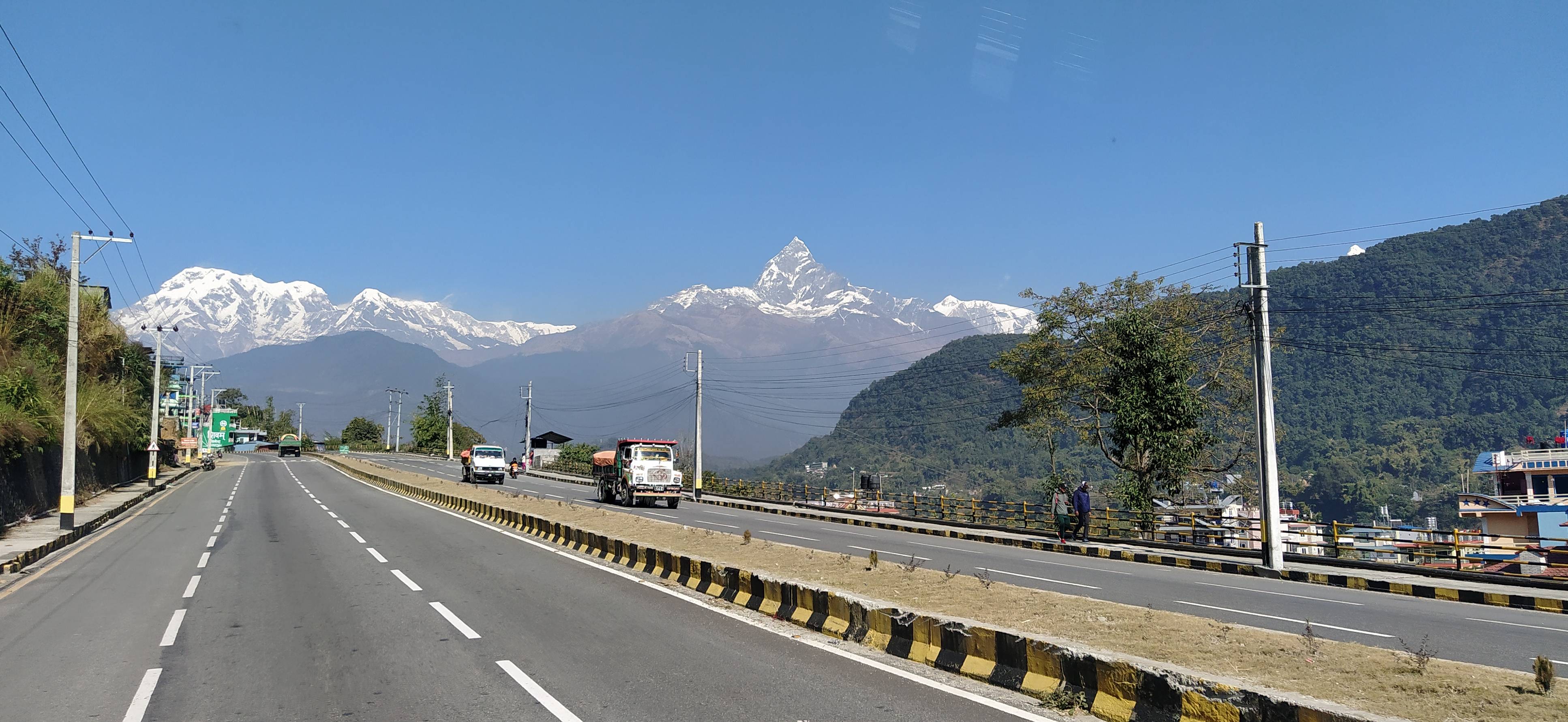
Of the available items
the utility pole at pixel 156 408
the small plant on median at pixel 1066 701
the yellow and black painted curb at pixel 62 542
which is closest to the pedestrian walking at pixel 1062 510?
the small plant on median at pixel 1066 701

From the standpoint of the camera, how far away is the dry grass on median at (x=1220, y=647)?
19.6 ft

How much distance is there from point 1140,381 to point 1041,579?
18.4 meters

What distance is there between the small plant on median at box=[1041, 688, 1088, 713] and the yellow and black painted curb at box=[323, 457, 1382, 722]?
31 millimetres

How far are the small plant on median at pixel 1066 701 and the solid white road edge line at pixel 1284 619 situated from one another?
5.22 metres

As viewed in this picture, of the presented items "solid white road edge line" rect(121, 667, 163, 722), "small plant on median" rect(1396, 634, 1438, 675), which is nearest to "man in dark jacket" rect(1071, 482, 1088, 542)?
"small plant on median" rect(1396, 634, 1438, 675)

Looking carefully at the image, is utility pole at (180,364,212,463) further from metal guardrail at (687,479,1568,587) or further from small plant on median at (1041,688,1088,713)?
small plant on median at (1041,688,1088,713)

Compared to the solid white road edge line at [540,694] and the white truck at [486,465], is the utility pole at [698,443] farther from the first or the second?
the solid white road edge line at [540,694]

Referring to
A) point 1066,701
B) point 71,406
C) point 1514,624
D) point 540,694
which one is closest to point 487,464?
point 71,406

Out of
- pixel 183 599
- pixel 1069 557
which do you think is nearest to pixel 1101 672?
pixel 183 599

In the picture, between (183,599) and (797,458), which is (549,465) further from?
(797,458)

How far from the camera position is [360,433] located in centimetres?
16025

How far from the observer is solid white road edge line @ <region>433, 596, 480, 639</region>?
10211mm

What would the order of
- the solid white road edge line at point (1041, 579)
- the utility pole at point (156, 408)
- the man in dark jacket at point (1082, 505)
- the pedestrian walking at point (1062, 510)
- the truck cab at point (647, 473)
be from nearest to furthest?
1. the solid white road edge line at point (1041, 579)
2. the pedestrian walking at point (1062, 510)
3. the man in dark jacket at point (1082, 505)
4. the truck cab at point (647, 473)
5. the utility pole at point (156, 408)

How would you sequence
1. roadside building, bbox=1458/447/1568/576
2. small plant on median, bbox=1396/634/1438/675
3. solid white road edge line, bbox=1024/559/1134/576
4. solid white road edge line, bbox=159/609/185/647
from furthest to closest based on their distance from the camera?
roadside building, bbox=1458/447/1568/576 → solid white road edge line, bbox=1024/559/1134/576 → solid white road edge line, bbox=159/609/185/647 → small plant on median, bbox=1396/634/1438/675
